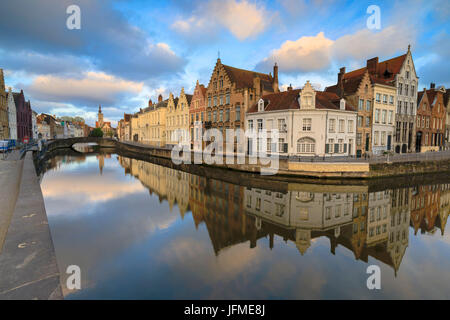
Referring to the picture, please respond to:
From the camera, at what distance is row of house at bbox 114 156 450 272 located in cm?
915

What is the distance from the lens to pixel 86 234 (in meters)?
9.26

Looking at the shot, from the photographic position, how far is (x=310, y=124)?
25.6 meters

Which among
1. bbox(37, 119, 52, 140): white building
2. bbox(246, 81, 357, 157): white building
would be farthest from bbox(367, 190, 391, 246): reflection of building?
bbox(37, 119, 52, 140): white building

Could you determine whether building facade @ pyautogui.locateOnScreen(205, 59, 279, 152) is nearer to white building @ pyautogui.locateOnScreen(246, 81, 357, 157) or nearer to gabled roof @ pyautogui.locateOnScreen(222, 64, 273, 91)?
gabled roof @ pyautogui.locateOnScreen(222, 64, 273, 91)

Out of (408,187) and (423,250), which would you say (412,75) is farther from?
(423,250)

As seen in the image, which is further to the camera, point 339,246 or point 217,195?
point 217,195

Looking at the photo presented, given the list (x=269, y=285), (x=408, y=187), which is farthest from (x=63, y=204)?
(x=408, y=187)

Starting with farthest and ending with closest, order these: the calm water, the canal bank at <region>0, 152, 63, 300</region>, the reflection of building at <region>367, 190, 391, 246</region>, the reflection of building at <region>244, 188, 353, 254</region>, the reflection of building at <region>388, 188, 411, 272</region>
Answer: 1. the reflection of building at <region>244, 188, 353, 254</region>
2. the reflection of building at <region>367, 190, 391, 246</region>
3. the reflection of building at <region>388, 188, 411, 272</region>
4. the calm water
5. the canal bank at <region>0, 152, 63, 300</region>

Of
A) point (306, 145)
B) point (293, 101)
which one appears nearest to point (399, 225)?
point (306, 145)

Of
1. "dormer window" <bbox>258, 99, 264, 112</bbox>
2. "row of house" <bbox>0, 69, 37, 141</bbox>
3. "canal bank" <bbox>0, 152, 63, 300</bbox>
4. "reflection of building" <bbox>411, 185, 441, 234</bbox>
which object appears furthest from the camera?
"row of house" <bbox>0, 69, 37, 141</bbox>

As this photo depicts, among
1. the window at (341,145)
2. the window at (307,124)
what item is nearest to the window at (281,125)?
the window at (307,124)

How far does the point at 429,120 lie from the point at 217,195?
135 ft

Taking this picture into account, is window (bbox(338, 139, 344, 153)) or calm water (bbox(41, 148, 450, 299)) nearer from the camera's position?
calm water (bbox(41, 148, 450, 299))
